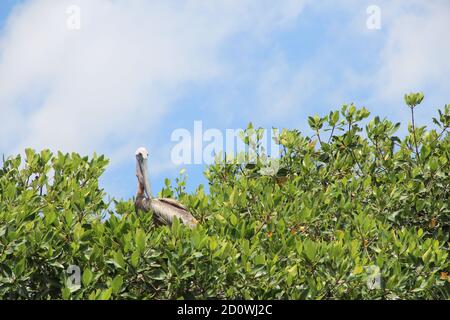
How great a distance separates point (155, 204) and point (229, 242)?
4.18 m

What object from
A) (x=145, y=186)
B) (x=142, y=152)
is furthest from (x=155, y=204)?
(x=142, y=152)

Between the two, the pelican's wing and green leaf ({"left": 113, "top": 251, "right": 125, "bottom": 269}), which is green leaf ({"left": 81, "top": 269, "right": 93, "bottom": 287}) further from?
the pelican's wing

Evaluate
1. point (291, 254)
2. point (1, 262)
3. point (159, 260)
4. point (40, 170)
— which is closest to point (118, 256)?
point (159, 260)

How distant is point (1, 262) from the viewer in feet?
33.0

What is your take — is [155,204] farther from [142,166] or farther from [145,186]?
[142,166]

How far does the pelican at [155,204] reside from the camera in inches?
511

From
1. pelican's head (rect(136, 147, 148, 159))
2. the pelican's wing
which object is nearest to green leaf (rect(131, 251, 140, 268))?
the pelican's wing

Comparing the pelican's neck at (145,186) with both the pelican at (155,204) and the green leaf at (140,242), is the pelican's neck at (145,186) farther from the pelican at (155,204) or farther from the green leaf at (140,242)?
the green leaf at (140,242)

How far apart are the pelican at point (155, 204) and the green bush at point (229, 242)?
458 millimetres

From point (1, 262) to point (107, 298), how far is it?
5.29 feet

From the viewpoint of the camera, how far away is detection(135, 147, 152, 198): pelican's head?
52.4 feet

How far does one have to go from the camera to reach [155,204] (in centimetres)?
1433

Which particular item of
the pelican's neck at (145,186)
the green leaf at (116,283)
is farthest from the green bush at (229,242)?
the pelican's neck at (145,186)
